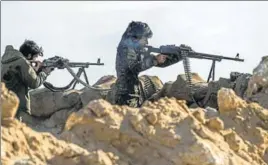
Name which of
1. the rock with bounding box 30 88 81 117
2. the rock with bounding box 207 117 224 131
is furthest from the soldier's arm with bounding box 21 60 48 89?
the rock with bounding box 30 88 81 117

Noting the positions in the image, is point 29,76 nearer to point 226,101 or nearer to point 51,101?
point 226,101

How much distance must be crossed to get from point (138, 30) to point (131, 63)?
0.37 m

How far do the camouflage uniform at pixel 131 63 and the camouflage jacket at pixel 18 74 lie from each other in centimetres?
146

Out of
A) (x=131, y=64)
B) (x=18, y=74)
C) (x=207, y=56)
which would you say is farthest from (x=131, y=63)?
(x=18, y=74)

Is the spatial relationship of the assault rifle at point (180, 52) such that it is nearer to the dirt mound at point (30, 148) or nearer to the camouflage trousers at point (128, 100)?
the camouflage trousers at point (128, 100)

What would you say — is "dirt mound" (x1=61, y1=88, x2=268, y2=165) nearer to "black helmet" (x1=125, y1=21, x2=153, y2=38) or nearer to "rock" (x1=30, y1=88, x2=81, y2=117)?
"black helmet" (x1=125, y1=21, x2=153, y2=38)

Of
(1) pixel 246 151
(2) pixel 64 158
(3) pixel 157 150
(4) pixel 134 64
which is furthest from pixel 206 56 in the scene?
(2) pixel 64 158

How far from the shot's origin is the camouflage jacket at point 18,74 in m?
9.32

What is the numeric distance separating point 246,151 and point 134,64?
3.06 meters

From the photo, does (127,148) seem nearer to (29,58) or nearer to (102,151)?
(102,151)

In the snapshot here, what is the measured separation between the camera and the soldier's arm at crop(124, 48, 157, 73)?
10.6 metres

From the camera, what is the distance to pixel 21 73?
369 inches

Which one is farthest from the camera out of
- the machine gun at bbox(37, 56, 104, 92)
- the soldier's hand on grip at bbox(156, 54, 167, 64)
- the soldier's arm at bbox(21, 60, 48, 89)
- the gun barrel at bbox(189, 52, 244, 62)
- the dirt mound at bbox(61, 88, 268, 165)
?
the machine gun at bbox(37, 56, 104, 92)

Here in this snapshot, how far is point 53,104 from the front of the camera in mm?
14664
